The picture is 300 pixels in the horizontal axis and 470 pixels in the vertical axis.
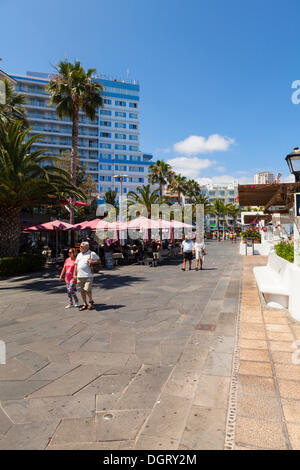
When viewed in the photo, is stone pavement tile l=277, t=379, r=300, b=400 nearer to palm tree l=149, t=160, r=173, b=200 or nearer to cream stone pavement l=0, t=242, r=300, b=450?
cream stone pavement l=0, t=242, r=300, b=450

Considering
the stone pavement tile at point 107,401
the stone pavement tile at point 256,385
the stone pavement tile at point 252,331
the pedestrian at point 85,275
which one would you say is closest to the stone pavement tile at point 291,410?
the stone pavement tile at point 256,385

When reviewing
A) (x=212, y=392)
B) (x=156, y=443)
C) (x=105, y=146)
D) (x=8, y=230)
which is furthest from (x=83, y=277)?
(x=105, y=146)

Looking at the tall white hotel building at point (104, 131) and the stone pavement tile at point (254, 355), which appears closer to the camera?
the stone pavement tile at point (254, 355)

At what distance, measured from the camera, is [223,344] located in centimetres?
438

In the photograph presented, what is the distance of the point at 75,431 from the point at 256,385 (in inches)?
76.4

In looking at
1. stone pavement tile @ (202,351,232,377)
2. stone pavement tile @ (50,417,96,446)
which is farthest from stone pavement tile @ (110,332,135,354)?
stone pavement tile @ (50,417,96,446)

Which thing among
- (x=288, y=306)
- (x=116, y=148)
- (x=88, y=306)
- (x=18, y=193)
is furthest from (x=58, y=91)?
(x=116, y=148)

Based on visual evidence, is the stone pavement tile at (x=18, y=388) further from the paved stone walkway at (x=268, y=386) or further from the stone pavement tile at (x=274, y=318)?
the stone pavement tile at (x=274, y=318)

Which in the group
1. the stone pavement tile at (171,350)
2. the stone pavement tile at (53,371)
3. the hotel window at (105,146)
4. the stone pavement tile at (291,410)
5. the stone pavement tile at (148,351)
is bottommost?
the stone pavement tile at (53,371)

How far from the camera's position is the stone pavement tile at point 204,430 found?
224 cm

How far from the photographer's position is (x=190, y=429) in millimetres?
2430

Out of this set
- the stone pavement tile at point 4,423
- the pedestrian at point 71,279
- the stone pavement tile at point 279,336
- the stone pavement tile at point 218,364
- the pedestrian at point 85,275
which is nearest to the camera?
the stone pavement tile at point 4,423

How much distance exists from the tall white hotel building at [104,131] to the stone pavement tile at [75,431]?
6091 centimetres

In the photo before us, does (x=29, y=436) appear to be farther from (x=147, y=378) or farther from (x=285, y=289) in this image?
(x=285, y=289)
